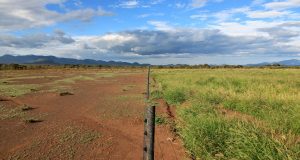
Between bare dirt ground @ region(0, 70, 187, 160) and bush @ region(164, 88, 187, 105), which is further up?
bush @ region(164, 88, 187, 105)

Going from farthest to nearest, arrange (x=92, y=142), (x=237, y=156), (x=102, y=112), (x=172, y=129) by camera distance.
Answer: (x=102, y=112) → (x=172, y=129) → (x=92, y=142) → (x=237, y=156)

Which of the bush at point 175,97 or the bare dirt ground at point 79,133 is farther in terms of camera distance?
the bush at point 175,97

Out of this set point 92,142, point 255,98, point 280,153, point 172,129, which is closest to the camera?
point 280,153

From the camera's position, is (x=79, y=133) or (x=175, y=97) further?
(x=175, y=97)

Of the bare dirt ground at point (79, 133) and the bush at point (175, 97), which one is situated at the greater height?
the bush at point (175, 97)

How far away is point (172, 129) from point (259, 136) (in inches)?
195

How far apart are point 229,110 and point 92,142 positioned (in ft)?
19.3

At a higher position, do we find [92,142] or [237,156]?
[237,156]

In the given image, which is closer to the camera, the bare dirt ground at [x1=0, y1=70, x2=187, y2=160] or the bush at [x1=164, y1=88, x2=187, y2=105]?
the bare dirt ground at [x1=0, y1=70, x2=187, y2=160]

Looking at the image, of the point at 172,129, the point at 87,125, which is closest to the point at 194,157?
the point at 172,129

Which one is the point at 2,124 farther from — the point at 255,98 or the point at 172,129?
the point at 255,98

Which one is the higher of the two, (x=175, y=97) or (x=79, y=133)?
(x=175, y=97)

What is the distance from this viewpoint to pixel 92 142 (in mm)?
9969

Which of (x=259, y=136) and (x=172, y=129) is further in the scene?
(x=172, y=129)
